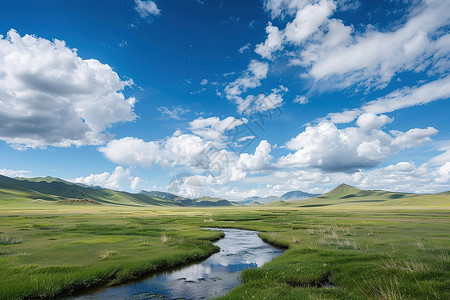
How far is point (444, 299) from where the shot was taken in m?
11.9

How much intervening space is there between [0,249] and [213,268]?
69.1 feet

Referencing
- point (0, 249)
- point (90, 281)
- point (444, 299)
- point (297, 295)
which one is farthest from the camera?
point (0, 249)

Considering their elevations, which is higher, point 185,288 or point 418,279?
point 418,279

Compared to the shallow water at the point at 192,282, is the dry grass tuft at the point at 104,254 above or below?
above

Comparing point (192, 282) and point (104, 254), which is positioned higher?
point (104, 254)

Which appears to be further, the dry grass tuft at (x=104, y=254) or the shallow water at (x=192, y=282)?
the dry grass tuft at (x=104, y=254)

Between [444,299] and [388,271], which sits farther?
[388,271]

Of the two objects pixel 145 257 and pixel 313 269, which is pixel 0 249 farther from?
pixel 313 269

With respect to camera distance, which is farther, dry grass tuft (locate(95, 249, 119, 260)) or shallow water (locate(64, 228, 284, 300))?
dry grass tuft (locate(95, 249, 119, 260))

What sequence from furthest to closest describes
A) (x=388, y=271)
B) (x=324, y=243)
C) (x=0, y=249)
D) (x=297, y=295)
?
(x=324, y=243) → (x=0, y=249) → (x=388, y=271) → (x=297, y=295)

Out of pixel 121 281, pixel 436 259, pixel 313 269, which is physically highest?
pixel 436 259

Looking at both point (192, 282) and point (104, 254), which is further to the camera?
point (104, 254)

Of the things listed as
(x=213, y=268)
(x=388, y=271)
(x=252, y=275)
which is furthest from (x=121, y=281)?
(x=388, y=271)

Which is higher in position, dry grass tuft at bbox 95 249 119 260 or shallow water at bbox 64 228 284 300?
dry grass tuft at bbox 95 249 119 260
